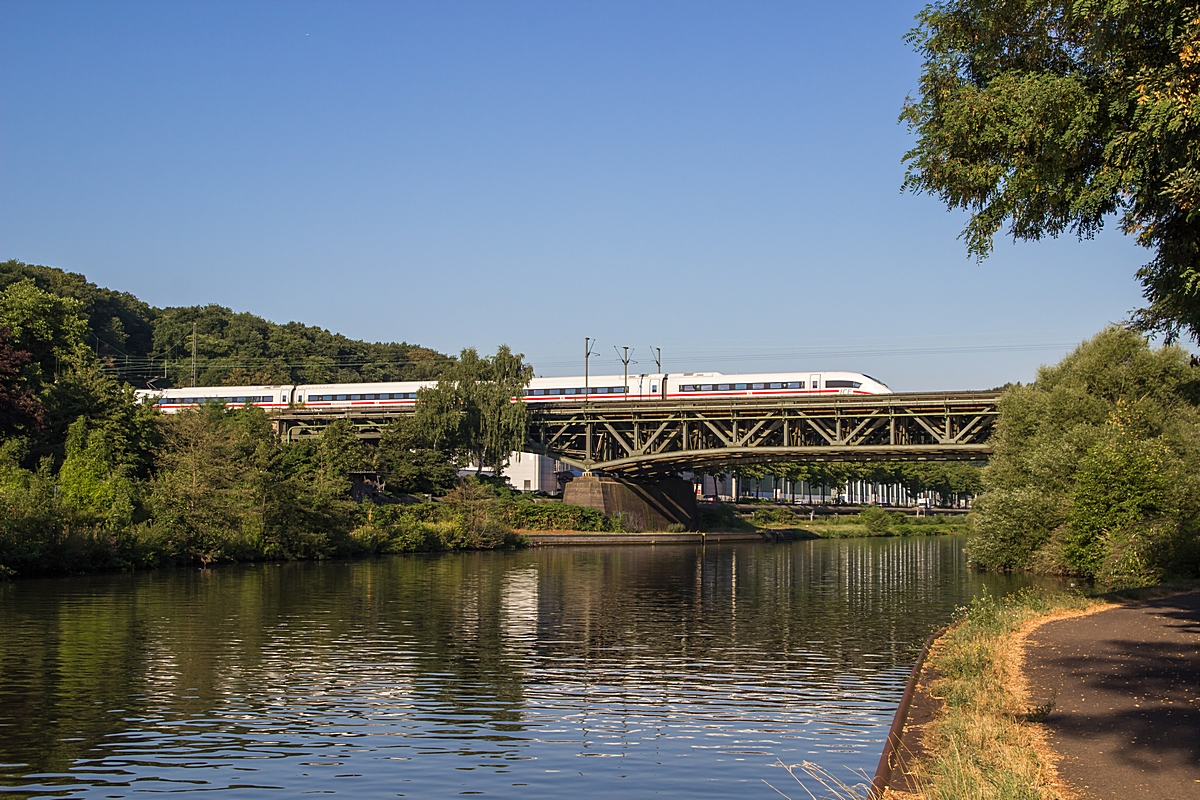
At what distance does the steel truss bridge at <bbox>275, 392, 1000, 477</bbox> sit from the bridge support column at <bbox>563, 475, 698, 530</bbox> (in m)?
1.10

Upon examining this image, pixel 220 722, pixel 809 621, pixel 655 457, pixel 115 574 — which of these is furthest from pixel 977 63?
pixel 655 457

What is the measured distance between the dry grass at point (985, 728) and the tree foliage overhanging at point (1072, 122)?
18.0 ft

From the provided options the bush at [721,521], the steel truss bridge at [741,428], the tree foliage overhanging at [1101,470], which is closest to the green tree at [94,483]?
the steel truss bridge at [741,428]

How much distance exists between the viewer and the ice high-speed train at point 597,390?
87.3 m

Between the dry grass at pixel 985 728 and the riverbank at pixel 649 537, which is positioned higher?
the dry grass at pixel 985 728

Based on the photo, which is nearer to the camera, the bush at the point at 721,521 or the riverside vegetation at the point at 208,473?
the riverside vegetation at the point at 208,473

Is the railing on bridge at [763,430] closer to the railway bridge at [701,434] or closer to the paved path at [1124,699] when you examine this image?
the railway bridge at [701,434]

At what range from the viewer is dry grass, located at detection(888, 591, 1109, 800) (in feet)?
31.9

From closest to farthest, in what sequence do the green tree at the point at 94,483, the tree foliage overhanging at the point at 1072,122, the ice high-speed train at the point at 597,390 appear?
the tree foliage overhanging at the point at 1072,122 < the green tree at the point at 94,483 < the ice high-speed train at the point at 597,390

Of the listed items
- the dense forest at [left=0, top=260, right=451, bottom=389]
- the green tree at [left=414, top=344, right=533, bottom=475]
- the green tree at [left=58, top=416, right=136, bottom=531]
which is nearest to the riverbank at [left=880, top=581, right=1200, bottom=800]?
the green tree at [left=58, top=416, right=136, bottom=531]

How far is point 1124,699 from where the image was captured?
13.8 metres

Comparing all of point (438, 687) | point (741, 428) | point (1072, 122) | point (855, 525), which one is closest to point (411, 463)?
point (741, 428)

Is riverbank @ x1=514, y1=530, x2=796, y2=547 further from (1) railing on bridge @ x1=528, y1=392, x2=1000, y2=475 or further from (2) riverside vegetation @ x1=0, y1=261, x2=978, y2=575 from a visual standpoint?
(1) railing on bridge @ x1=528, y1=392, x2=1000, y2=475

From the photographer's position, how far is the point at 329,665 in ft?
72.8
